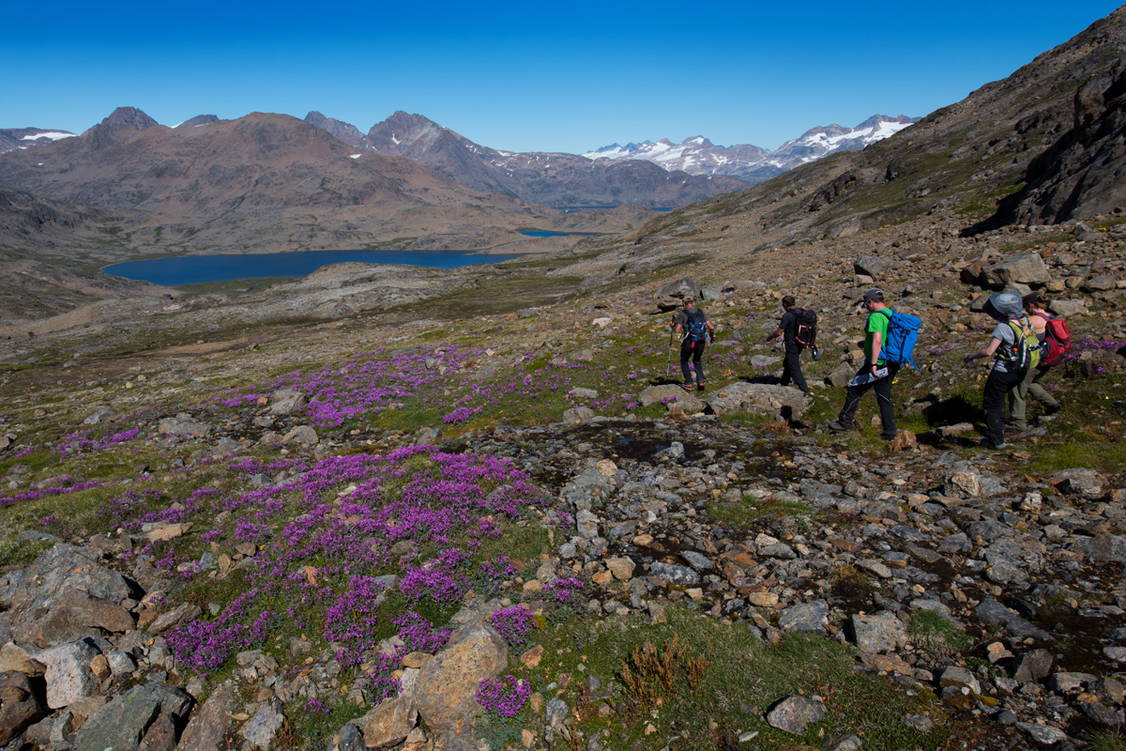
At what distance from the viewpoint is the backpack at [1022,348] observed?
13023mm

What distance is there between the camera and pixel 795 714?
7.21m

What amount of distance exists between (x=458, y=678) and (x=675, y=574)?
442 centimetres

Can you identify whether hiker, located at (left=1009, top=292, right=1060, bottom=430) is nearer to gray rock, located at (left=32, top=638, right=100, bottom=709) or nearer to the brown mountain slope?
gray rock, located at (left=32, top=638, right=100, bottom=709)

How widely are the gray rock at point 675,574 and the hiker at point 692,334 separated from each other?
1250 cm

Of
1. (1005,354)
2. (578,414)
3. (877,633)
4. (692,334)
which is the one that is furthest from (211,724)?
(692,334)

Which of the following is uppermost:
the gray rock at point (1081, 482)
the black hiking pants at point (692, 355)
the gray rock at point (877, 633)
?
the black hiking pants at point (692, 355)

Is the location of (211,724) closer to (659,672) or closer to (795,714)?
(659,672)

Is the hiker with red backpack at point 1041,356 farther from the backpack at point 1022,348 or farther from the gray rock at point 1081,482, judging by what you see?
the gray rock at point 1081,482

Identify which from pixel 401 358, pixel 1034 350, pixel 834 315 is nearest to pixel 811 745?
pixel 1034 350

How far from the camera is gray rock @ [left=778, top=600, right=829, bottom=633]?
8.77 meters

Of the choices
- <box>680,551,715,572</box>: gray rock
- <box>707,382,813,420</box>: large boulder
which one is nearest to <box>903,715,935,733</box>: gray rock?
<box>680,551,715,572</box>: gray rock


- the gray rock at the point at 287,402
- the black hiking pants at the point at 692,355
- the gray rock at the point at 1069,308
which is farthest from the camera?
Answer: the gray rock at the point at 287,402

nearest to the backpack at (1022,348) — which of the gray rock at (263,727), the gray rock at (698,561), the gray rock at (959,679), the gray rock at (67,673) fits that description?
the gray rock at (959,679)

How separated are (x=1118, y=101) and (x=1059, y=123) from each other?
59122mm
